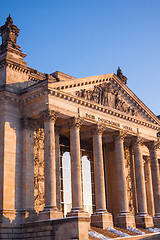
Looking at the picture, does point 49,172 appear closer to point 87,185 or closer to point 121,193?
point 121,193

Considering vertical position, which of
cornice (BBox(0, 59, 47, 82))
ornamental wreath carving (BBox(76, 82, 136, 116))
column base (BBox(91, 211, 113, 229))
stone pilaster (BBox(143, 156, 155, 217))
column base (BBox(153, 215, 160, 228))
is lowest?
column base (BBox(153, 215, 160, 228))

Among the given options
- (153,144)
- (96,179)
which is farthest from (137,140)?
(96,179)

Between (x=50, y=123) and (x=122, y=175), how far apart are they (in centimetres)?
1092

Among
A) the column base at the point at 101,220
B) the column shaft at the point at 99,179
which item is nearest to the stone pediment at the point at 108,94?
the column shaft at the point at 99,179

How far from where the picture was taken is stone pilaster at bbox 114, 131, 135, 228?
119 feet

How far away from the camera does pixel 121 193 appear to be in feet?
121

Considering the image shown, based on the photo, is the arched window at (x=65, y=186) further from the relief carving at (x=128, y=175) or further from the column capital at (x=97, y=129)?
the relief carving at (x=128, y=175)

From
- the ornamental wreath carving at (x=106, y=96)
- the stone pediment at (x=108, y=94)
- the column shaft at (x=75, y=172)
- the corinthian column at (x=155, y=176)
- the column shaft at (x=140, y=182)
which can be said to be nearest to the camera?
the column shaft at (x=75, y=172)

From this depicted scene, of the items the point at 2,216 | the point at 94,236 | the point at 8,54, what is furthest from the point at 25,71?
the point at 94,236

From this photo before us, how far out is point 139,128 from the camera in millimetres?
42344

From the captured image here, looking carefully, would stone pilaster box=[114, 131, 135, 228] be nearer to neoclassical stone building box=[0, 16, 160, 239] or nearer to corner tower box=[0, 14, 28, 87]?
neoclassical stone building box=[0, 16, 160, 239]

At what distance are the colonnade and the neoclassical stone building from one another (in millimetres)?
79

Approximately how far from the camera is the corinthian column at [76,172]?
30.7m

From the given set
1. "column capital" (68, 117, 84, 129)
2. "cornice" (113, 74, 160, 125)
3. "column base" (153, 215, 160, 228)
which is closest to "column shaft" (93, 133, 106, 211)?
"column capital" (68, 117, 84, 129)
